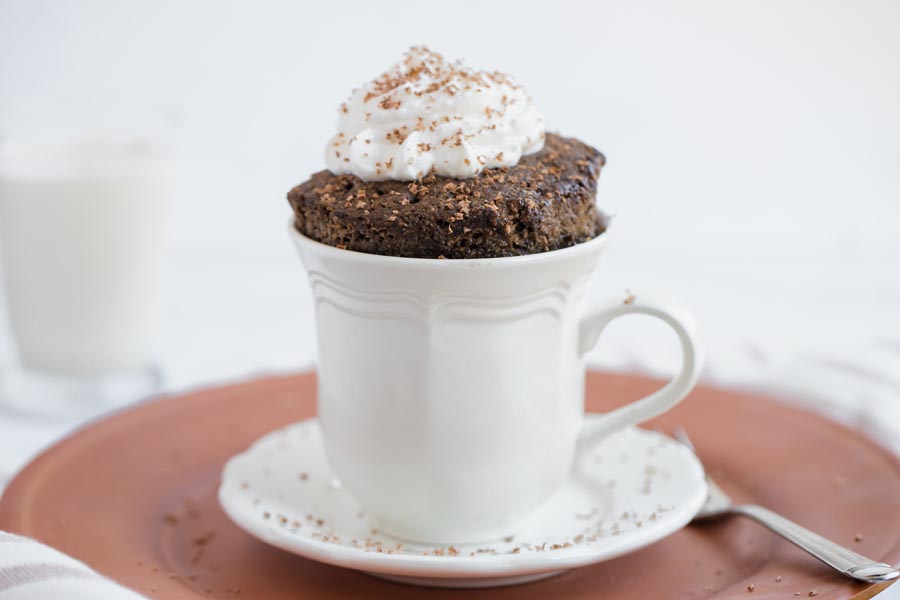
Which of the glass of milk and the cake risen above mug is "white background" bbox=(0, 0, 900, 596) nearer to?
the glass of milk

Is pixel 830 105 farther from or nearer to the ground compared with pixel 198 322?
farther from the ground

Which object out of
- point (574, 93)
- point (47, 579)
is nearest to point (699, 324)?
point (574, 93)

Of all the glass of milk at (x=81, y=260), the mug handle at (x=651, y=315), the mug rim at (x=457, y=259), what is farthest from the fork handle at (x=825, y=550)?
the glass of milk at (x=81, y=260)

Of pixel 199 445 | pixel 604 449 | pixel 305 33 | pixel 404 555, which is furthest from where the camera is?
pixel 305 33

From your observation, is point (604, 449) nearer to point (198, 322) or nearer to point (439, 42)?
point (198, 322)

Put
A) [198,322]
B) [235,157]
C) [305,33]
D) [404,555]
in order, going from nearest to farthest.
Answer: [404,555] < [198,322] < [305,33] < [235,157]

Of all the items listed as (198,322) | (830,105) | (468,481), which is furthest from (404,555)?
(830,105)
